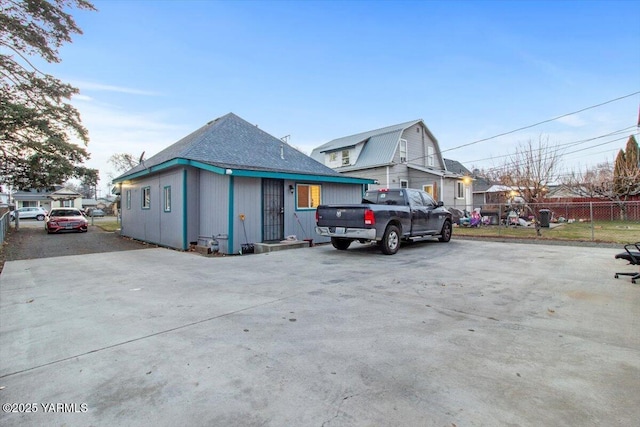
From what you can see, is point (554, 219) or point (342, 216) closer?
point (342, 216)

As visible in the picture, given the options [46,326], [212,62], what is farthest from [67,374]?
[212,62]

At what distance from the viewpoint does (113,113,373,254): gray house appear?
984 cm

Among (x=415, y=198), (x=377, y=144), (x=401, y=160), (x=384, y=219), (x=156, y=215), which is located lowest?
(x=384, y=219)

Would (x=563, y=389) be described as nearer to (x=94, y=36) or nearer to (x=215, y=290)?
(x=215, y=290)

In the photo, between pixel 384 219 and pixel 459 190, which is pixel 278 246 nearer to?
pixel 384 219

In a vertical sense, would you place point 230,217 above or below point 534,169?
below

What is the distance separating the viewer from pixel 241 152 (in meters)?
12.1

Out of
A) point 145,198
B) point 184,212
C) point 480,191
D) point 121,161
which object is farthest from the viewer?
point 121,161

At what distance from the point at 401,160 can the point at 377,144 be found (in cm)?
213

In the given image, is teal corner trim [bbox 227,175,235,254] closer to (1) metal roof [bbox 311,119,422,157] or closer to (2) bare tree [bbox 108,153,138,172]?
(1) metal roof [bbox 311,119,422,157]

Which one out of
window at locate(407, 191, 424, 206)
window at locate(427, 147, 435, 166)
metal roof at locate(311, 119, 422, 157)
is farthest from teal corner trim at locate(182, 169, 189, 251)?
window at locate(427, 147, 435, 166)

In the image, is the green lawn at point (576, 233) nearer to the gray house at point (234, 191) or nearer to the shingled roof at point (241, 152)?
the gray house at point (234, 191)

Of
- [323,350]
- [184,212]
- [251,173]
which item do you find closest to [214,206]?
[184,212]

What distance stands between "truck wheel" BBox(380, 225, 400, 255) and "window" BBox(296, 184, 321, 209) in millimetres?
3990
